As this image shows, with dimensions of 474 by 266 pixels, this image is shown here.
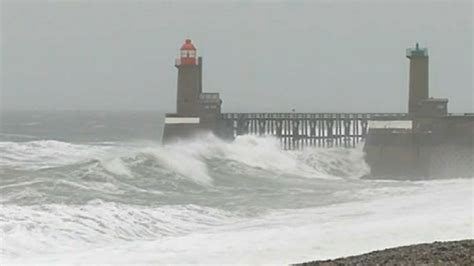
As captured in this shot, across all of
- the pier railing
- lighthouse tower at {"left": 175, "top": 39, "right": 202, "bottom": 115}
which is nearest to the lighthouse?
lighthouse tower at {"left": 175, "top": 39, "right": 202, "bottom": 115}

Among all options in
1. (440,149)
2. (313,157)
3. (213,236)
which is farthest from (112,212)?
(313,157)

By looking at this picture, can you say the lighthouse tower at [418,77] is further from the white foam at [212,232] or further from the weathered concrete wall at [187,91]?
the white foam at [212,232]

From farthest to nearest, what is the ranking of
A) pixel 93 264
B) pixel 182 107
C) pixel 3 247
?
pixel 182 107
pixel 3 247
pixel 93 264

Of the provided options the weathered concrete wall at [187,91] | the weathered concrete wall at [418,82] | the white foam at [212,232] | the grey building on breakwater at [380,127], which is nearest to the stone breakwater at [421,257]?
the white foam at [212,232]

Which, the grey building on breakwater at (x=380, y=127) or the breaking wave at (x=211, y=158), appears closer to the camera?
the breaking wave at (x=211, y=158)

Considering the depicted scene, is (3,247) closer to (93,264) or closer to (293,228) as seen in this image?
(93,264)

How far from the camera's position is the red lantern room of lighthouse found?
32.4m

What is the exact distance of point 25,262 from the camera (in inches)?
468

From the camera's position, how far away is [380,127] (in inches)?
1198

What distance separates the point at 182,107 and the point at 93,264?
819 inches

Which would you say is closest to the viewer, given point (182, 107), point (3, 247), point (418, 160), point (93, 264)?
point (93, 264)

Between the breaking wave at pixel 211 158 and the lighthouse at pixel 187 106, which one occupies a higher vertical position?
the lighthouse at pixel 187 106

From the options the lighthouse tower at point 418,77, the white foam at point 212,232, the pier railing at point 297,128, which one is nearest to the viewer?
the white foam at point 212,232

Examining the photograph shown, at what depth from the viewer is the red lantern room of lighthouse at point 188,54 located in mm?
32416
